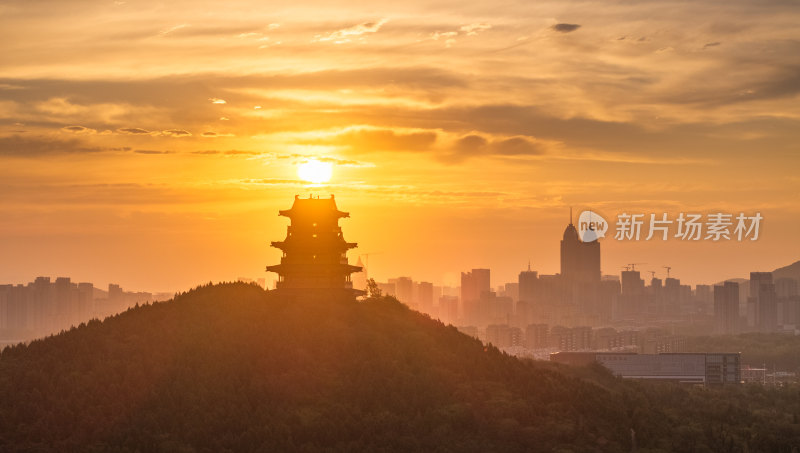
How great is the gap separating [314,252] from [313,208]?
8.90ft

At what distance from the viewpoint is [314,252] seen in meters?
74.9

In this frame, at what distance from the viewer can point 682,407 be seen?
257 ft

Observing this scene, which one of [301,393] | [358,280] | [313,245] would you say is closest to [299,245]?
[313,245]

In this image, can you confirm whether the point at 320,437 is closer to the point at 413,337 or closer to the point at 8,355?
the point at 413,337

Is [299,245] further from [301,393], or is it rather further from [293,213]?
[301,393]

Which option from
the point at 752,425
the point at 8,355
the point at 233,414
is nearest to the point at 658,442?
the point at 752,425

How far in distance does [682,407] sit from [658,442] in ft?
44.8

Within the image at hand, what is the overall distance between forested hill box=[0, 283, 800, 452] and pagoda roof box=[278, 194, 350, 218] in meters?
5.28

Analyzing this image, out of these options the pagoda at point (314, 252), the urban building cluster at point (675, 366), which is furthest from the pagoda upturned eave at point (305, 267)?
the urban building cluster at point (675, 366)

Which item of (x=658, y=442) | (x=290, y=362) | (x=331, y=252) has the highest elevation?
(x=331, y=252)

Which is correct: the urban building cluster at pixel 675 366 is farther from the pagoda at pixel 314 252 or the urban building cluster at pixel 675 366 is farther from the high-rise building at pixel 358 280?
the pagoda at pixel 314 252

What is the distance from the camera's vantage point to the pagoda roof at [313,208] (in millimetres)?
75438

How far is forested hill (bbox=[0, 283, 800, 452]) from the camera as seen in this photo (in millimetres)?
60469

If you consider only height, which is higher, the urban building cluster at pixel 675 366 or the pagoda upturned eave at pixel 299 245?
the pagoda upturned eave at pixel 299 245
